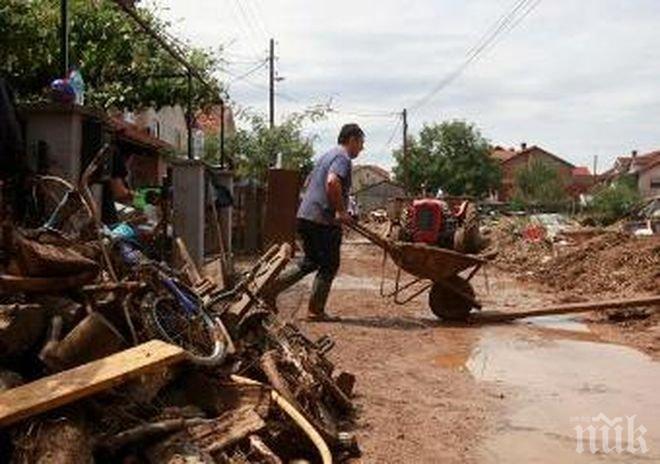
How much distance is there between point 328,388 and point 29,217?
2182mm

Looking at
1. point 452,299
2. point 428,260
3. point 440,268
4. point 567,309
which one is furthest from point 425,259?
point 567,309

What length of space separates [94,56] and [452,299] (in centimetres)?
708

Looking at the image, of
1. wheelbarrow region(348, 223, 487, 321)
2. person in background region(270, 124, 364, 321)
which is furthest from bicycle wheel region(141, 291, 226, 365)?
wheelbarrow region(348, 223, 487, 321)

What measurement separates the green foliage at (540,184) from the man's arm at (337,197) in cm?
7231

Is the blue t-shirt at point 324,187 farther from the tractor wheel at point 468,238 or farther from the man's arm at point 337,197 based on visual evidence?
the tractor wheel at point 468,238

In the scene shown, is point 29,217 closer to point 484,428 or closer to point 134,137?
point 484,428

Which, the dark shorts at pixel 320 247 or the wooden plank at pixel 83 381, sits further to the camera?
the dark shorts at pixel 320 247

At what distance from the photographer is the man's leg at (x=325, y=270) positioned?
32.1 ft

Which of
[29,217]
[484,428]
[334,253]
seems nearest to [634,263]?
[334,253]

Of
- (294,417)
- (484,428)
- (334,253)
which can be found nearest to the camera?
(294,417)

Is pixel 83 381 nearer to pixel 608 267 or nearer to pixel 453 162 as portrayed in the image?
pixel 608 267

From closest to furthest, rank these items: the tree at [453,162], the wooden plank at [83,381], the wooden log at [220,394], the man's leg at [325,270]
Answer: the wooden plank at [83,381]
the wooden log at [220,394]
the man's leg at [325,270]
the tree at [453,162]

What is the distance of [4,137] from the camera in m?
5.88

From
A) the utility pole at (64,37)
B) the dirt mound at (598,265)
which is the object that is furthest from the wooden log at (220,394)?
the dirt mound at (598,265)
